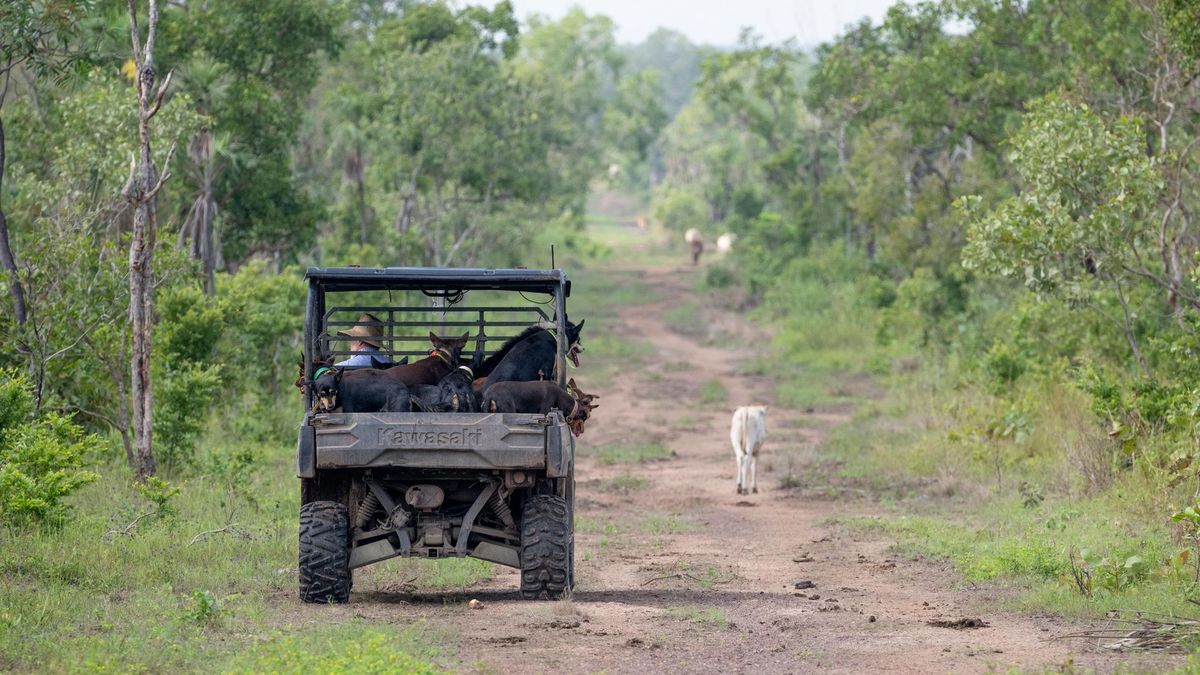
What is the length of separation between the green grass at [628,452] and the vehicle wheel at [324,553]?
990cm

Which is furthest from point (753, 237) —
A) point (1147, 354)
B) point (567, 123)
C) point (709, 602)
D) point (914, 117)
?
point (709, 602)

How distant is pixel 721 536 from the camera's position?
14.1m

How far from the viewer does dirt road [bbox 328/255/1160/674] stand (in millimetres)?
8430

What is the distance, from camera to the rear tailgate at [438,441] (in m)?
9.59

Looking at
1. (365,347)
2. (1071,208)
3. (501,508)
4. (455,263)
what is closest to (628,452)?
(1071,208)

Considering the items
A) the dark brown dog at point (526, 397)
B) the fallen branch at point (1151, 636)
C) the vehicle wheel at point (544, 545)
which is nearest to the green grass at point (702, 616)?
the vehicle wheel at point (544, 545)

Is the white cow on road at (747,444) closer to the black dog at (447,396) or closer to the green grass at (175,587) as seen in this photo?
the green grass at (175,587)

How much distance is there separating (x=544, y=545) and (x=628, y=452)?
34.6 ft

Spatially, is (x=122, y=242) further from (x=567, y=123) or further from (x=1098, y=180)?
(x=567, y=123)

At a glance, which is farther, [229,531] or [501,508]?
[229,531]

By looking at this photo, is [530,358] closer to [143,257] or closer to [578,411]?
[578,411]

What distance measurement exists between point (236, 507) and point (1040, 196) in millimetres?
8446

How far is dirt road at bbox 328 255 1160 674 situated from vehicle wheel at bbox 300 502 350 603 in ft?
0.92

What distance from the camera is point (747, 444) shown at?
17.0 metres
